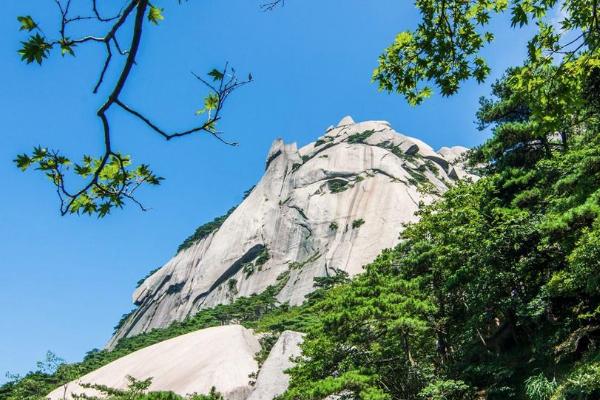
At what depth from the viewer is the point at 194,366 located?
30.7 meters

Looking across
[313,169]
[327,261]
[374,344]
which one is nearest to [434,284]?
[374,344]

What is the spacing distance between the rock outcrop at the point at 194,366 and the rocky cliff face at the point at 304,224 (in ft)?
68.0

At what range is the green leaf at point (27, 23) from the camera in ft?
8.74

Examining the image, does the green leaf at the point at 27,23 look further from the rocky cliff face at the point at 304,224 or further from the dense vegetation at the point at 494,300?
the rocky cliff face at the point at 304,224

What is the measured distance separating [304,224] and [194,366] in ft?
130

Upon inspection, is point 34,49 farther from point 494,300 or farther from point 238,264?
point 238,264

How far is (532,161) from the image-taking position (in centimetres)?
1917

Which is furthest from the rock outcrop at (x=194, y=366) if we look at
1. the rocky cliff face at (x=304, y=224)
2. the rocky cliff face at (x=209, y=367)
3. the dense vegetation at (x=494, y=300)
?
the rocky cliff face at (x=304, y=224)

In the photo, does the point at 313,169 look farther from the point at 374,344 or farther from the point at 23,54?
the point at 23,54

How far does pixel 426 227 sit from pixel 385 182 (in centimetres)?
4795

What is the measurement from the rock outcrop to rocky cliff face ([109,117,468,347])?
20.7 m

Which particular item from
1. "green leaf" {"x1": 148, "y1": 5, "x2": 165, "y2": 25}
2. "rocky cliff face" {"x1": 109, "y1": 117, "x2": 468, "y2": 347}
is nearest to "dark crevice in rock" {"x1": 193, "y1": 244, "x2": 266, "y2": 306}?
"rocky cliff face" {"x1": 109, "y1": 117, "x2": 468, "y2": 347}

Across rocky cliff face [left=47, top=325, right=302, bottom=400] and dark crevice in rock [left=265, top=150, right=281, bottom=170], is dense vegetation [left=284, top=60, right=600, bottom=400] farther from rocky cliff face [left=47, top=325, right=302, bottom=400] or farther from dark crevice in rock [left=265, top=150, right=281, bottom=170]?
dark crevice in rock [left=265, top=150, right=281, bottom=170]

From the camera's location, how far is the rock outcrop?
28609 millimetres
